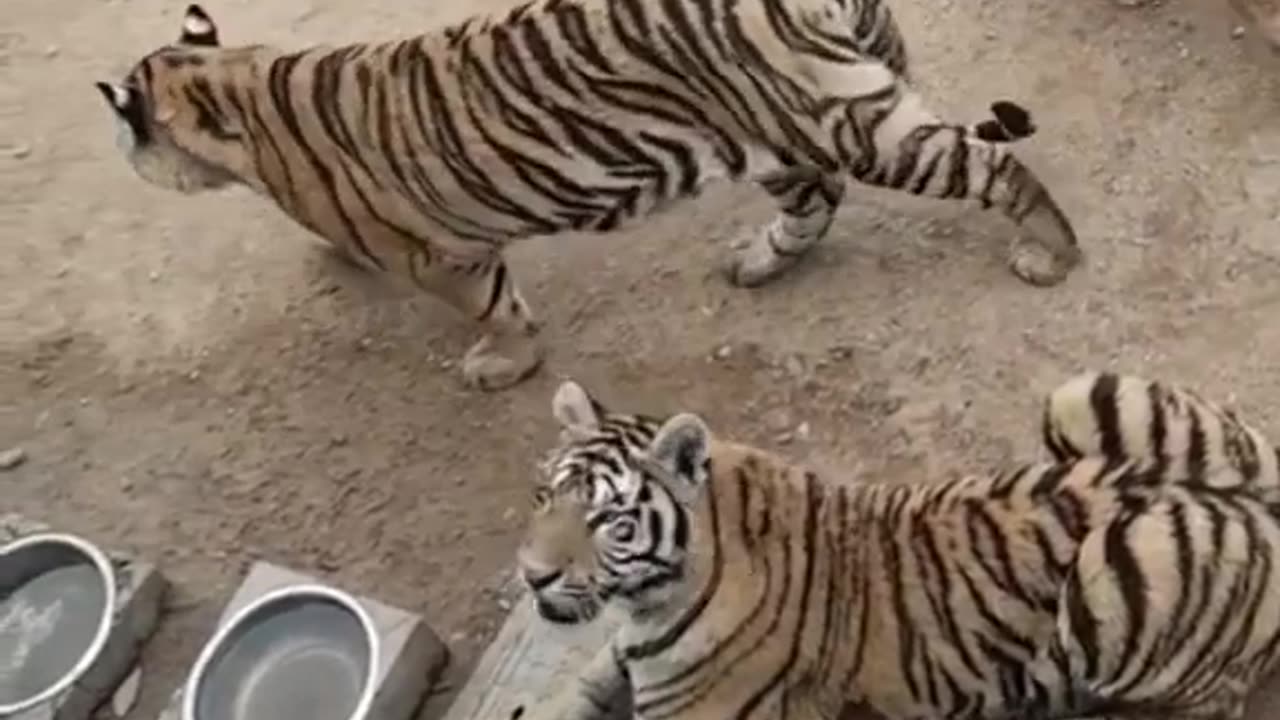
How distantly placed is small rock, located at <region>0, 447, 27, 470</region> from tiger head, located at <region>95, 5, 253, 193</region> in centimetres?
51

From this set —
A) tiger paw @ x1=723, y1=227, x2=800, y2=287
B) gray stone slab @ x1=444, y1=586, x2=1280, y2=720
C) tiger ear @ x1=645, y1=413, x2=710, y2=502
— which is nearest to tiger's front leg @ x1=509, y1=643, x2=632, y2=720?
gray stone slab @ x1=444, y1=586, x2=1280, y2=720

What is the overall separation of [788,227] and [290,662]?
37.9 inches

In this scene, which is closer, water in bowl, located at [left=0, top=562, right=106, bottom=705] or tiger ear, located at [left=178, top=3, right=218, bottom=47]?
water in bowl, located at [left=0, top=562, right=106, bottom=705]

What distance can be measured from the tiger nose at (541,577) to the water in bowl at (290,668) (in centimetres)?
43

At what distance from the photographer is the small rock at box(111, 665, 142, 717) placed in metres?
2.90

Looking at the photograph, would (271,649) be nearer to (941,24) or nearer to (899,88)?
(899,88)

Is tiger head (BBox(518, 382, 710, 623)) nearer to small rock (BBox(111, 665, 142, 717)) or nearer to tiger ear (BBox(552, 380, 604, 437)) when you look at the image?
tiger ear (BBox(552, 380, 604, 437))

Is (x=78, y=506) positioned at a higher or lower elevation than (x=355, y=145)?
lower

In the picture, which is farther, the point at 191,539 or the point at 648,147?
the point at 191,539

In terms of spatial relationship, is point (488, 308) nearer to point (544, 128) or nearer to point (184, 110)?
point (544, 128)

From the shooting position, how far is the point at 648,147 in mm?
2902

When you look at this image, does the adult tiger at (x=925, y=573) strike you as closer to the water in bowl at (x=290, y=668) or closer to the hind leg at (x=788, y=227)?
the water in bowl at (x=290, y=668)

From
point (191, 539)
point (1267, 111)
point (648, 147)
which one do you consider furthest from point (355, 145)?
point (1267, 111)

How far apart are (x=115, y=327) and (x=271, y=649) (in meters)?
0.82
